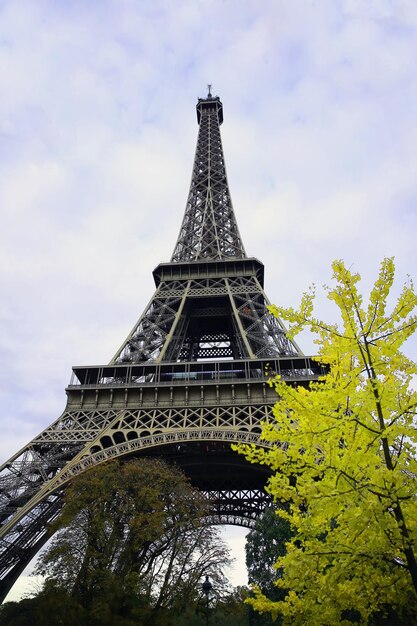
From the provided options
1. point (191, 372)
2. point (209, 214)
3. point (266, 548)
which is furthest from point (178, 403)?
point (209, 214)

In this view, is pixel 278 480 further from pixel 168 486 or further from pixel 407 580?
pixel 168 486

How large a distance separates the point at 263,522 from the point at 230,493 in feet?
31.9

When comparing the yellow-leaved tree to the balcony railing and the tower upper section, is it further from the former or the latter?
the tower upper section

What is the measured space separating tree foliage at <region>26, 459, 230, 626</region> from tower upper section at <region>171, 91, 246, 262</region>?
82.8 feet

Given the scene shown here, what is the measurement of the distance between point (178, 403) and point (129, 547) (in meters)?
10.5

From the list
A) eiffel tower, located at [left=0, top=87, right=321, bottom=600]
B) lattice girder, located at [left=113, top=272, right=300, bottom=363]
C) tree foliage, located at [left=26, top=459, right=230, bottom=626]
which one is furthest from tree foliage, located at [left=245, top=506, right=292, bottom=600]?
lattice girder, located at [left=113, top=272, right=300, bottom=363]

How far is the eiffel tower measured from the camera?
23188 mm

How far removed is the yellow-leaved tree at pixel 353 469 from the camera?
23.4ft

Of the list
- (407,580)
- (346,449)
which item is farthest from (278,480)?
(407,580)

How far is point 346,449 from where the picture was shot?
7832 mm

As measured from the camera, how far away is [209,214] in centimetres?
4753

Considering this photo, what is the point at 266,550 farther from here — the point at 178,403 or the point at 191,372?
the point at 191,372

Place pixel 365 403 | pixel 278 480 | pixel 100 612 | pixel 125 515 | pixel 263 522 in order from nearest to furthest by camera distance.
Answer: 1. pixel 365 403
2. pixel 278 480
3. pixel 100 612
4. pixel 125 515
5. pixel 263 522

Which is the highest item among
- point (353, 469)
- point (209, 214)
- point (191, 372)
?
point (209, 214)
